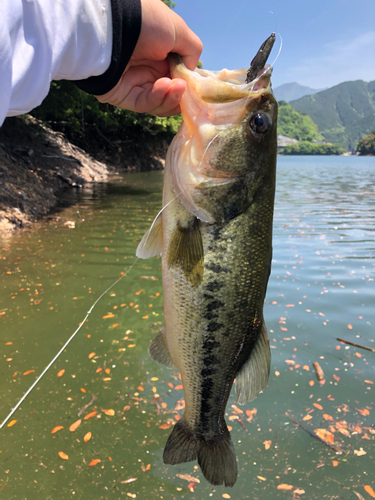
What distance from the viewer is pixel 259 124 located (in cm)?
200

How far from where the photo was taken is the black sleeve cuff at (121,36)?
68.8 inches

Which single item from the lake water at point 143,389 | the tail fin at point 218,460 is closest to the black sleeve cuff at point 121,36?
the tail fin at point 218,460

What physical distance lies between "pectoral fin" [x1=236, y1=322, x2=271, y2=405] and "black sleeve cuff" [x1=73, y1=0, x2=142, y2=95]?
1.72 meters

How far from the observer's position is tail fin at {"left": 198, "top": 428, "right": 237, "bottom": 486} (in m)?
2.21

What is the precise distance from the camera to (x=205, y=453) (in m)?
2.32

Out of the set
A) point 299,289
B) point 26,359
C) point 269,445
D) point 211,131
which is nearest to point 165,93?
point 211,131

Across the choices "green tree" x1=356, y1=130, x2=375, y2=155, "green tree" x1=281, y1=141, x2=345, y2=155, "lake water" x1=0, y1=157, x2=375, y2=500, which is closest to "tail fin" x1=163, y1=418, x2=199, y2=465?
"lake water" x1=0, y1=157, x2=375, y2=500

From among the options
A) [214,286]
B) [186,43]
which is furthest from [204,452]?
[186,43]

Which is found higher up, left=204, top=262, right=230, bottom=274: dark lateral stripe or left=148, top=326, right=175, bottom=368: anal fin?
left=204, top=262, right=230, bottom=274: dark lateral stripe

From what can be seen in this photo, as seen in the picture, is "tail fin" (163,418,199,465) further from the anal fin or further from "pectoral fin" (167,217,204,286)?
"pectoral fin" (167,217,204,286)

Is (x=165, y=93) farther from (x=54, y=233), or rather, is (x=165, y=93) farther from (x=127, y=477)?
(x=54, y=233)

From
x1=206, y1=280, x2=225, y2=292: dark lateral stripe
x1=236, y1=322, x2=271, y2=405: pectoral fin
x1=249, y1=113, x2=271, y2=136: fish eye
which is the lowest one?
x1=236, y1=322, x2=271, y2=405: pectoral fin

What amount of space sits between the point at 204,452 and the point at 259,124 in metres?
2.08

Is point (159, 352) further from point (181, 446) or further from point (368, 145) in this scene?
point (368, 145)
